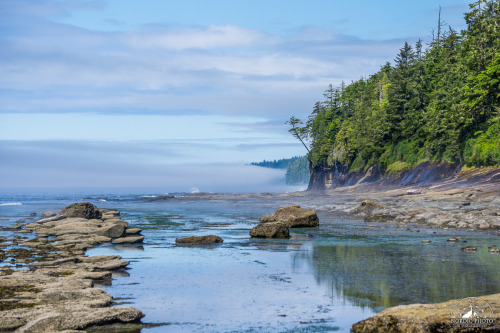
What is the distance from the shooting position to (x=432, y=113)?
6806 centimetres

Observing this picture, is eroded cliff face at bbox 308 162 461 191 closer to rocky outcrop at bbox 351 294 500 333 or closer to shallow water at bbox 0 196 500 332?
shallow water at bbox 0 196 500 332

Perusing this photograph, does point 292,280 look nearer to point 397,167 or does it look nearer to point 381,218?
point 381,218

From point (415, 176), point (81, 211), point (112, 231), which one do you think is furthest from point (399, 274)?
point (415, 176)

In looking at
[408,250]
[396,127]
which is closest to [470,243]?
[408,250]

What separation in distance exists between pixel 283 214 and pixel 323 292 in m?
20.1

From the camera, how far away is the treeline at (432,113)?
55219mm

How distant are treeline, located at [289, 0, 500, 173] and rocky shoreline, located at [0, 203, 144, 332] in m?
44.6

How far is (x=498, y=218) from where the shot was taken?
28.7 m

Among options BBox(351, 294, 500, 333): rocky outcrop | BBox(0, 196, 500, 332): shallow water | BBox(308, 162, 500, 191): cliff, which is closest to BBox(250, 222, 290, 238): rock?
BBox(0, 196, 500, 332): shallow water

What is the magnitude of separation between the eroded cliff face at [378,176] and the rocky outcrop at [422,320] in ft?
175

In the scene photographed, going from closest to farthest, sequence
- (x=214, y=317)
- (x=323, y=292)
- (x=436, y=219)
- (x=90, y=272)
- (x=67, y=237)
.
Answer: (x=214, y=317) → (x=323, y=292) → (x=90, y=272) → (x=67, y=237) → (x=436, y=219)

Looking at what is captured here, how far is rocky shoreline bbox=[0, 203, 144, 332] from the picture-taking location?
377 inches

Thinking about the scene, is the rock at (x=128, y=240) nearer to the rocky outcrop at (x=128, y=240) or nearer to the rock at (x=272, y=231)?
the rocky outcrop at (x=128, y=240)

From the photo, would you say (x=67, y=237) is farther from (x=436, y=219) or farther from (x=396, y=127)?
(x=396, y=127)
